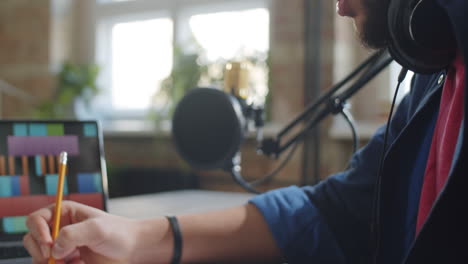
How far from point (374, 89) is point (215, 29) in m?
1.00

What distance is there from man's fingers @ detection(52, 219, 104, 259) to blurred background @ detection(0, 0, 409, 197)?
59 centimetres

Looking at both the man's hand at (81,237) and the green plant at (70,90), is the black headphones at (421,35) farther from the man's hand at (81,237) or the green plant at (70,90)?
the green plant at (70,90)

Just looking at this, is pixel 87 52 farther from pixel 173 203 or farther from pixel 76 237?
pixel 76 237

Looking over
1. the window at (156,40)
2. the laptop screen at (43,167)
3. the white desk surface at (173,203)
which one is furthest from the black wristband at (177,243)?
the window at (156,40)

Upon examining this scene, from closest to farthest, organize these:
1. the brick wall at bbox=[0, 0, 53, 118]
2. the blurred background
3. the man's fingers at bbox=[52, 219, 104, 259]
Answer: the man's fingers at bbox=[52, 219, 104, 259] < the blurred background < the brick wall at bbox=[0, 0, 53, 118]

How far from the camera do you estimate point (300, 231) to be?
0.71m

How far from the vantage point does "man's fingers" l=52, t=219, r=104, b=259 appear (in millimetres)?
514

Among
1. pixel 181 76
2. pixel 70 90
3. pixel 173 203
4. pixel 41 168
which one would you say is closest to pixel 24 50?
pixel 70 90

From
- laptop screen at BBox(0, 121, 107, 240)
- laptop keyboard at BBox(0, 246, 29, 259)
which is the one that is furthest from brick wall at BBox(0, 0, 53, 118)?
laptop keyboard at BBox(0, 246, 29, 259)

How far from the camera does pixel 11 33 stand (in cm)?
334

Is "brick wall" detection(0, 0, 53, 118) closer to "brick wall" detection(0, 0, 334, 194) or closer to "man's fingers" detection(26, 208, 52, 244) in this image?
"brick wall" detection(0, 0, 334, 194)

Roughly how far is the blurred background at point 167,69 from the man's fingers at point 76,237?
23.3 inches

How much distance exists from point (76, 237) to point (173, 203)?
25.6 inches

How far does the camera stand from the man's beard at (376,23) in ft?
1.69
